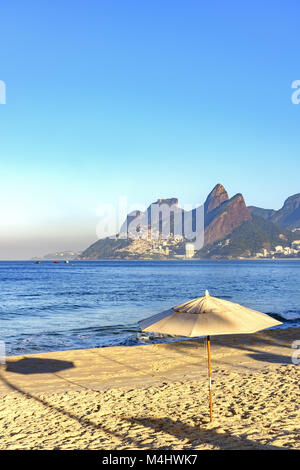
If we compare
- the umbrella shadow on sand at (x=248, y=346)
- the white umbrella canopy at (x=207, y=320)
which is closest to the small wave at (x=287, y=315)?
the umbrella shadow on sand at (x=248, y=346)

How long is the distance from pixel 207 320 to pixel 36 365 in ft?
28.1

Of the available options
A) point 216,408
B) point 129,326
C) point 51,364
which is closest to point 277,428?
point 216,408

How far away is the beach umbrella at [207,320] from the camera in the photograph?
6.61 metres

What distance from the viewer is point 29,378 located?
1187cm

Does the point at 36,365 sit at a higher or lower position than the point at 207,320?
lower

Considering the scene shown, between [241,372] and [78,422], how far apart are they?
5493 mm

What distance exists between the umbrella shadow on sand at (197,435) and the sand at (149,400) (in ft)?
0.05

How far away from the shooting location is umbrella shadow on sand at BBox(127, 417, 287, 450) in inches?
256

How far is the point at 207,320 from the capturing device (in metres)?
6.79

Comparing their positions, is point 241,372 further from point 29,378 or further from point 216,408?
point 29,378

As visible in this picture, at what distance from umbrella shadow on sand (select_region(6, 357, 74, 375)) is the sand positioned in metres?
0.03
